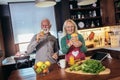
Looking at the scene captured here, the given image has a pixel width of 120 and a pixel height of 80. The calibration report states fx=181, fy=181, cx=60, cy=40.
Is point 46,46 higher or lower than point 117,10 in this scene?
lower

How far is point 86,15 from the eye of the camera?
16.7 ft

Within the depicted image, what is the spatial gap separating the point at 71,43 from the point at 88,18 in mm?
2702

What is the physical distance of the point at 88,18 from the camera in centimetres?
505

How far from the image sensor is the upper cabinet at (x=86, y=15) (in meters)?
4.95

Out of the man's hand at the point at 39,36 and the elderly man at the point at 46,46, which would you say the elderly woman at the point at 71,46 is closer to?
the elderly man at the point at 46,46

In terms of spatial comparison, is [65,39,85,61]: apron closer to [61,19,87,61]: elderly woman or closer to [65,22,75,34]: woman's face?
[61,19,87,61]: elderly woman

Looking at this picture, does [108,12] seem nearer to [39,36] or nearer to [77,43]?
[77,43]

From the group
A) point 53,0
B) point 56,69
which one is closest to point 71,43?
point 56,69

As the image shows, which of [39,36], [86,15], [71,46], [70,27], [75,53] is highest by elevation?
[86,15]

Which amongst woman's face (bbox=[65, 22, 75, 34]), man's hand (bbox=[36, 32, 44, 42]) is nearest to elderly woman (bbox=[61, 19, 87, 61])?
woman's face (bbox=[65, 22, 75, 34])

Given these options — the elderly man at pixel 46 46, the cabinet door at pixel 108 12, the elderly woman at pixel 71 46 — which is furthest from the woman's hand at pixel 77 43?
the cabinet door at pixel 108 12

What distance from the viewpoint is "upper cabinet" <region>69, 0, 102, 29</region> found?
4949mm

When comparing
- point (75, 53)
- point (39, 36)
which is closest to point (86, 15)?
point (75, 53)

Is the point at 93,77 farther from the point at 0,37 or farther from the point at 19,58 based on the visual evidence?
the point at 0,37
